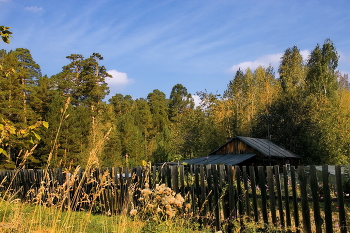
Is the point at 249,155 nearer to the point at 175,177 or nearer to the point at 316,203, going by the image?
the point at 175,177

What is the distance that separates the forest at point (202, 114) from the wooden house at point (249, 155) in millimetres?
3700

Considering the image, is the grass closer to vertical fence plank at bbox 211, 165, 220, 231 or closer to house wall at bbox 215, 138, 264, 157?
vertical fence plank at bbox 211, 165, 220, 231

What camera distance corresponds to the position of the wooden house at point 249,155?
17.5 meters

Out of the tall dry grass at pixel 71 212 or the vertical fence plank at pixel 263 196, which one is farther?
the vertical fence plank at pixel 263 196

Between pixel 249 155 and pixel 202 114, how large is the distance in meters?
11.9

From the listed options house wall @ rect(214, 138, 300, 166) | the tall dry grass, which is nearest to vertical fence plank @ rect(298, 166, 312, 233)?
the tall dry grass

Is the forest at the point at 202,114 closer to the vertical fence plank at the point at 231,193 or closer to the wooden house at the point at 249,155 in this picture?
the wooden house at the point at 249,155

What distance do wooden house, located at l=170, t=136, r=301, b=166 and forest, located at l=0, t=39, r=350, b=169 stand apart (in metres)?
3.70

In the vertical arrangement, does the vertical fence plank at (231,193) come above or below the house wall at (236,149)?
below

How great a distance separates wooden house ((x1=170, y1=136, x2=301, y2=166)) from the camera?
17516 mm

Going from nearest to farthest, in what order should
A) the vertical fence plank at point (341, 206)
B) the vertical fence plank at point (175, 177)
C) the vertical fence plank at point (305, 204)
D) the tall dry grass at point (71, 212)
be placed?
the tall dry grass at point (71, 212), the vertical fence plank at point (341, 206), the vertical fence plank at point (305, 204), the vertical fence plank at point (175, 177)

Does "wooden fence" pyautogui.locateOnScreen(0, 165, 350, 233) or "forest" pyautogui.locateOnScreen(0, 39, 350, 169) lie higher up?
"forest" pyautogui.locateOnScreen(0, 39, 350, 169)

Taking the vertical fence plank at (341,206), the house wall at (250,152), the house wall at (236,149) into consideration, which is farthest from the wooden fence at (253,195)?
the house wall at (236,149)

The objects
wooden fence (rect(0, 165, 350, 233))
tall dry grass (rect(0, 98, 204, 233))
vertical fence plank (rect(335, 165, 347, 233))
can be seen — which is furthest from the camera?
wooden fence (rect(0, 165, 350, 233))
